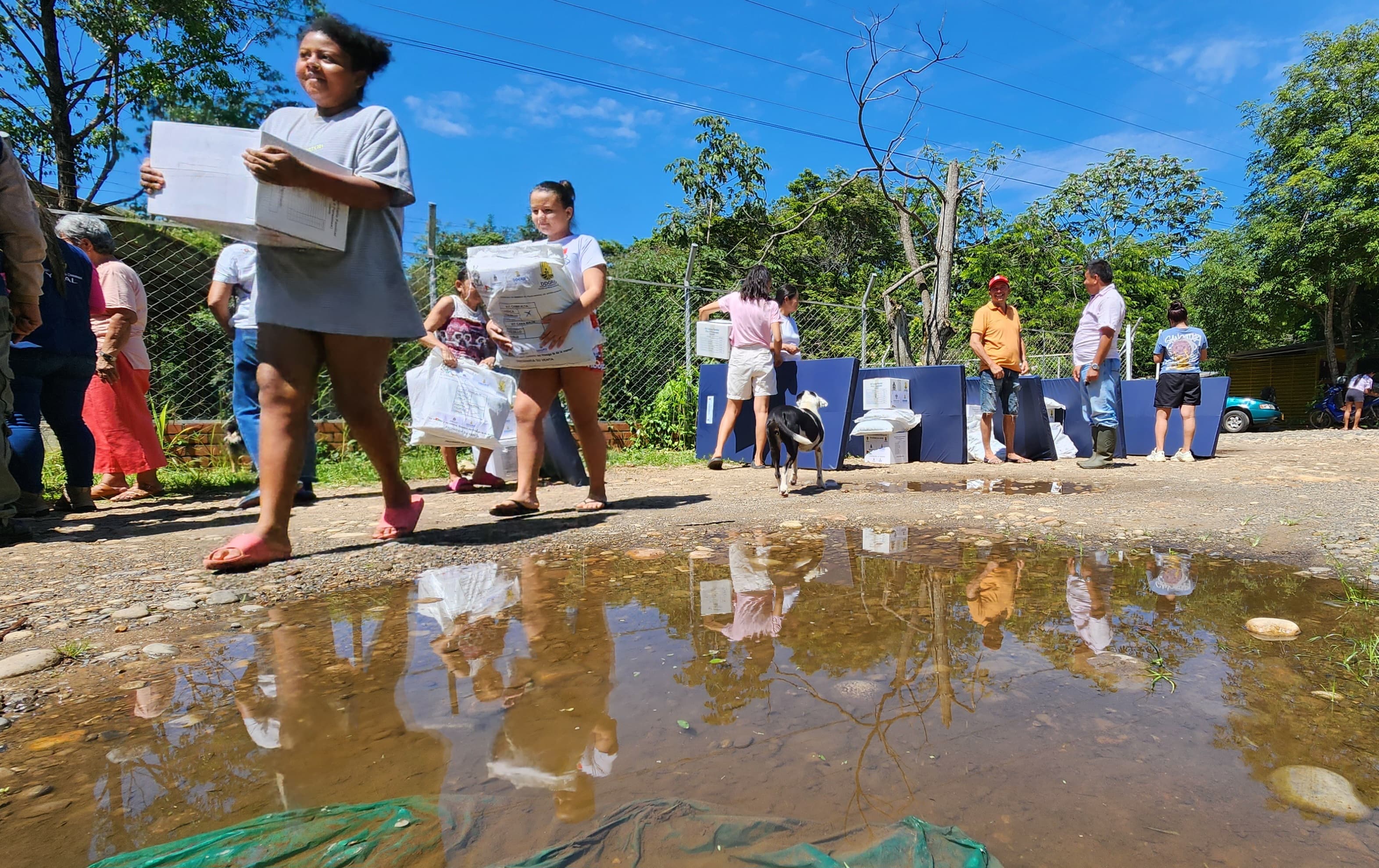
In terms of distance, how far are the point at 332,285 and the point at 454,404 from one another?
1.83m

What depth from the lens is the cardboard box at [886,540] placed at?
2832 millimetres

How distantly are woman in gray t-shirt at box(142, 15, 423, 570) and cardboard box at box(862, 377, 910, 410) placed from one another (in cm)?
544

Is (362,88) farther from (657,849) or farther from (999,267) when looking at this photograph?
(999,267)

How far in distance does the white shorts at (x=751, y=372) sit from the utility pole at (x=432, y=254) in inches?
108

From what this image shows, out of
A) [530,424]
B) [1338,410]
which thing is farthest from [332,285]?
[1338,410]

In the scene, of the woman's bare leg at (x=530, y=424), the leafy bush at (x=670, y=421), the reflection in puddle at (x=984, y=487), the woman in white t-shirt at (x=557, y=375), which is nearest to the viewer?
the woman in white t-shirt at (x=557, y=375)

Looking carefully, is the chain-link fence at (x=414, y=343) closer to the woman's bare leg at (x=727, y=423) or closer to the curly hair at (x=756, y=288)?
the woman's bare leg at (x=727, y=423)

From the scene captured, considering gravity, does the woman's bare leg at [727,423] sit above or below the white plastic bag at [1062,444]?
above

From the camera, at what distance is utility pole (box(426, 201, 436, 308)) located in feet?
21.5

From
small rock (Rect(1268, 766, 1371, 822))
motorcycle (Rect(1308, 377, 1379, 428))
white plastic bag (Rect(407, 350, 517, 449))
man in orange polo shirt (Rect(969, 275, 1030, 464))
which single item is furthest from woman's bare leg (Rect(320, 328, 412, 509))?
motorcycle (Rect(1308, 377, 1379, 428))

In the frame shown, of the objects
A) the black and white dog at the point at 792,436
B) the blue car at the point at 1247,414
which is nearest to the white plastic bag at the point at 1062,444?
the black and white dog at the point at 792,436

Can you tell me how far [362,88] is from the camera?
2.78m

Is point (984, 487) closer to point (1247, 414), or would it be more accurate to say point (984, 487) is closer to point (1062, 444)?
point (1062, 444)

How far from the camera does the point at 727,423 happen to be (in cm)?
645
